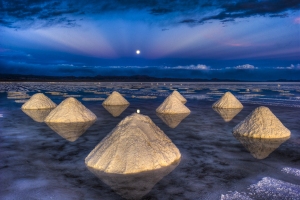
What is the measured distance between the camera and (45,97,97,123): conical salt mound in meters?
12.0

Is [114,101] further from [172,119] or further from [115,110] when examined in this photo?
[172,119]

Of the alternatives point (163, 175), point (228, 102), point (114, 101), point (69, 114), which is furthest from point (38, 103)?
point (163, 175)

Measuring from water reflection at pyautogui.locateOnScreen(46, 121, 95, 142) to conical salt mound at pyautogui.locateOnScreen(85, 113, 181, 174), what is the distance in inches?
113

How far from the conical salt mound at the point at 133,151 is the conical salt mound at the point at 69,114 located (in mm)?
5905

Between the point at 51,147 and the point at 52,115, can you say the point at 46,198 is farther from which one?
the point at 52,115

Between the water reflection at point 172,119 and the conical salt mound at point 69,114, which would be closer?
the water reflection at point 172,119

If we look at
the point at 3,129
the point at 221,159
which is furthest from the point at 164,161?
the point at 3,129

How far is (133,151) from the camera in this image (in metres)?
5.91

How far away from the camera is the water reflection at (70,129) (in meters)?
9.25

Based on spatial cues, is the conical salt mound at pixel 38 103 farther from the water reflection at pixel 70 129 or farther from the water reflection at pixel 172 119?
the water reflection at pixel 172 119

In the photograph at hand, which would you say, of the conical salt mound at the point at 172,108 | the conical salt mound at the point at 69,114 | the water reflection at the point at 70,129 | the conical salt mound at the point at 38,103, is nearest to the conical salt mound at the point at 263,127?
the water reflection at the point at 70,129

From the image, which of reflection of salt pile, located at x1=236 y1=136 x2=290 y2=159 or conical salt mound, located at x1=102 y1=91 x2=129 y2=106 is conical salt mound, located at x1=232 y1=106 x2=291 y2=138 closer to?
reflection of salt pile, located at x1=236 y1=136 x2=290 y2=159

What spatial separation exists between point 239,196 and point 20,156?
5154 millimetres

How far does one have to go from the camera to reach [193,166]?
6.21 metres
